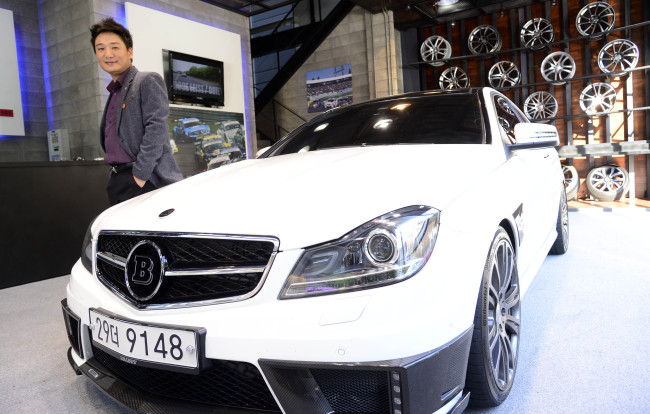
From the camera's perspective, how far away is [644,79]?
6602 mm

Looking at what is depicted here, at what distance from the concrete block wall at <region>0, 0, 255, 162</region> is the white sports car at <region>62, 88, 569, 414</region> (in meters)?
4.26

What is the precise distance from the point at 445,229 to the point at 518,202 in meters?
0.70

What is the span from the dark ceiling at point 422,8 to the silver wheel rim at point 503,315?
635cm

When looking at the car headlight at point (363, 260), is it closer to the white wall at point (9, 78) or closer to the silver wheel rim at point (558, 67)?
the white wall at point (9, 78)

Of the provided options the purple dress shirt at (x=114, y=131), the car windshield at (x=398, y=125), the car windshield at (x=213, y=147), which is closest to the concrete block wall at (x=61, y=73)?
the car windshield at (x=213, y=147)

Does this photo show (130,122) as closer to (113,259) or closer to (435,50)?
(113,259)

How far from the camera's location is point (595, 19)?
664cm

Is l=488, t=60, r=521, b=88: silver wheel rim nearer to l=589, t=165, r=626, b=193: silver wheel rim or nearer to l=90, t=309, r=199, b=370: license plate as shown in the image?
l=589, t=165, r=626, b=193: silver wheel rim

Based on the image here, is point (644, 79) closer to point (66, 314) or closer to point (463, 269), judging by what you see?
point (463, 269)

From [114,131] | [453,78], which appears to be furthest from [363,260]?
[453,78]

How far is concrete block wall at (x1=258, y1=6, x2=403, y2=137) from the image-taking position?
765 centimetres

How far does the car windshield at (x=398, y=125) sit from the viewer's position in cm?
175

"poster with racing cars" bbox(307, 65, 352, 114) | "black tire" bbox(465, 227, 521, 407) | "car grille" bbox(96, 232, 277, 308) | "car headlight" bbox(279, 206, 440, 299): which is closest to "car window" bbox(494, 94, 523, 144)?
"black tire" bbox(465, 227, 521, 407)

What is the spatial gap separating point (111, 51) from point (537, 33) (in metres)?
6.81
